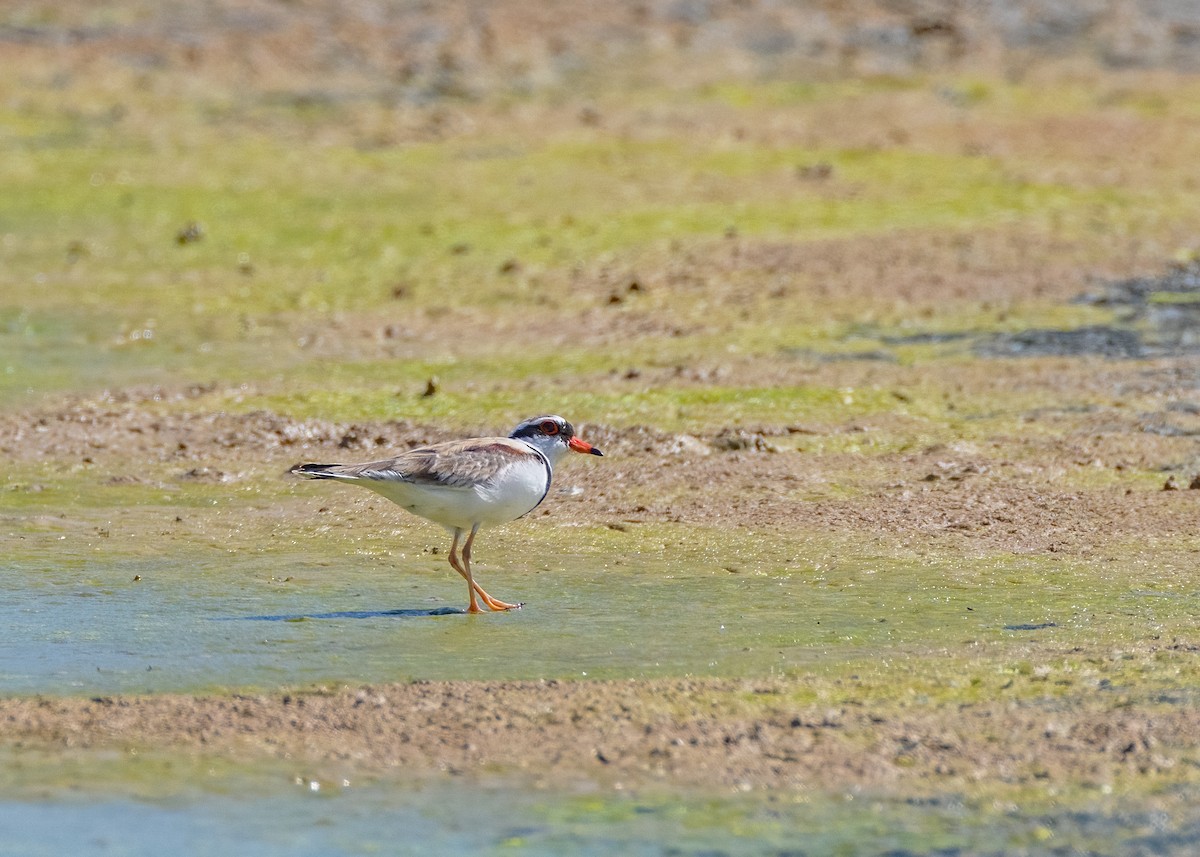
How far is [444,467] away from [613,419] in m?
3.71

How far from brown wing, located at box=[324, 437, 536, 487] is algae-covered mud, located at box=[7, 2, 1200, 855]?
0.61 meters

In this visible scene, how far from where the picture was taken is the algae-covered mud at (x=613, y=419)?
6.35m

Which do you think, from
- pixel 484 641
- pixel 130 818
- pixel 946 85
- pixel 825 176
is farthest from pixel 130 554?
pixel 946 85

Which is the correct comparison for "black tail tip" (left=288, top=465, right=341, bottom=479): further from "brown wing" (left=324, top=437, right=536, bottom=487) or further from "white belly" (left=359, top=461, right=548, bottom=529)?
"white belly" (left=359, top=461, right=548, bottom=529)

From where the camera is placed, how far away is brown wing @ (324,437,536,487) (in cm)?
850

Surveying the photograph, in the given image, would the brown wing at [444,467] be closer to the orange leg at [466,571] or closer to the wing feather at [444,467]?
the wing feather at [444,467]

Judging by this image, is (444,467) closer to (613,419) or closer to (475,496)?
(475,496)

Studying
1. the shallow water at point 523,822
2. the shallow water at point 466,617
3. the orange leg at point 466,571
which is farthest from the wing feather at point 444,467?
the shallow water at point 523,822

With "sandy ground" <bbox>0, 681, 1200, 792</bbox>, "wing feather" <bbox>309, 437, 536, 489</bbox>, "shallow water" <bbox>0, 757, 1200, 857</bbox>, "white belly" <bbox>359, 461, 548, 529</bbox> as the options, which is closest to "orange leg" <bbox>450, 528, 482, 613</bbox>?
"white belly" <bbox>359, 461, 548, 529</bbox>

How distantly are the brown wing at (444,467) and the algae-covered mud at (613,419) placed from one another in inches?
23.9

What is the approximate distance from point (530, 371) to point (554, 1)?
12.0 metres

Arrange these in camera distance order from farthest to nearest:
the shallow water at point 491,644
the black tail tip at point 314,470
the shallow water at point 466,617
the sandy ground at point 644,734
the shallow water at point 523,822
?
the black tail tip at point 314,470
the shallow water at point 466,617
the sandy ground at point 644,734
the shallow water at point 491,644
the shallow water at point 523,822

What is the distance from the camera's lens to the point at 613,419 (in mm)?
12148

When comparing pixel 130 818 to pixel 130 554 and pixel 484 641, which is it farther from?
pixel 130 554
